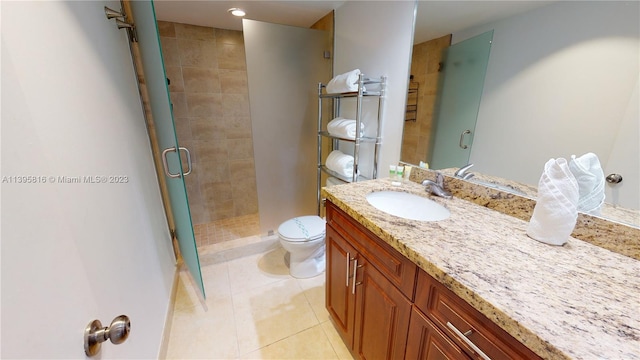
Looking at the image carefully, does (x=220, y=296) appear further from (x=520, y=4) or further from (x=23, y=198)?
(x=520, y=4)

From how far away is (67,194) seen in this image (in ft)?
2.30

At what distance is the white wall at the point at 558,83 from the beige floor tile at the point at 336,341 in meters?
1.22

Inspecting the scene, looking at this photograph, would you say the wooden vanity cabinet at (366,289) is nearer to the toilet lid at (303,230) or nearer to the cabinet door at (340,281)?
the cabinet door at (340,281)

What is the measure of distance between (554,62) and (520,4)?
0.26 meters

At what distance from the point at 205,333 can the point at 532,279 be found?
1.65m

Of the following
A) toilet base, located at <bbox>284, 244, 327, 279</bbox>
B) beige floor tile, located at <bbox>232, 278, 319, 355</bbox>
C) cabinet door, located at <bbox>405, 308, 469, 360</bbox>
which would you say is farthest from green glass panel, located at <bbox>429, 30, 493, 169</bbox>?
beige floor tile, located at <bbox>232, 278, 319, 355</bbox>

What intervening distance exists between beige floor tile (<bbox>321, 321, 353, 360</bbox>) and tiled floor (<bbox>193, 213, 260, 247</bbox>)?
124 centimetres

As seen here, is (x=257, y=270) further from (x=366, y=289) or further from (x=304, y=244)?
(x=366, y=289)

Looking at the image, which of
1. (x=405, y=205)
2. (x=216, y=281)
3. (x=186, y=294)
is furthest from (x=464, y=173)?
(x=186, y=294)

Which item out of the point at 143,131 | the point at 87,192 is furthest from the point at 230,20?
the point at 87,192

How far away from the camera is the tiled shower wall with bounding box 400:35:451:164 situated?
123cm

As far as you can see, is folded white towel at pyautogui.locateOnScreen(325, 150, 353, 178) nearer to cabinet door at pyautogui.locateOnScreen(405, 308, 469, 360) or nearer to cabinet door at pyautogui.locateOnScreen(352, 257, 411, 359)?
cabinet door at pyautogui.locateOnScreen(352, 257, 411, 359)

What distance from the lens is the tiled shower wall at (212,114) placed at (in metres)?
2.29

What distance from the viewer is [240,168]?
2.82 metres
